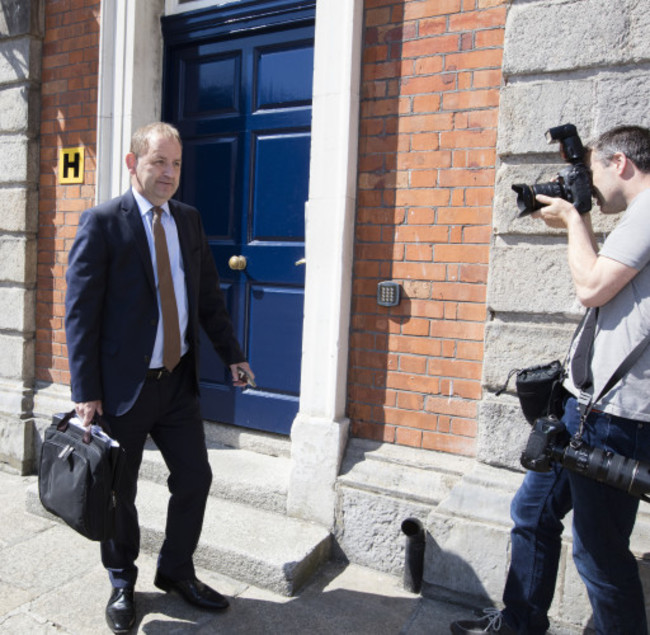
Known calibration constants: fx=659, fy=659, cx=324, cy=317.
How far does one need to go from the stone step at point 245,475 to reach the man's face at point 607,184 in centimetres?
224

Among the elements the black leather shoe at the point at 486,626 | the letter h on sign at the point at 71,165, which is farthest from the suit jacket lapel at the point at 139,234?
the letter h on sign at the point at 71,165

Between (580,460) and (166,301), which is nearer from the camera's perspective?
(580,460)

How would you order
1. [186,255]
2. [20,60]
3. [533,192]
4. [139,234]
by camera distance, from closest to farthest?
[533,192] < [139,234] < [186,255] < [20,60]

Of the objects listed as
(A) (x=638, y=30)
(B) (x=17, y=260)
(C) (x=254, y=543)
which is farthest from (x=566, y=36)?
(B) (x=17, y=260)

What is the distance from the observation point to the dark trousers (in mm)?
2666

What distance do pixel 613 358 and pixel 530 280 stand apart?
956 millimetres

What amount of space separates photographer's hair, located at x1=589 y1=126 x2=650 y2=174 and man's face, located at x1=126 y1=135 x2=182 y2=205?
159 cm

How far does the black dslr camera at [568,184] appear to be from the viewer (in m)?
2.18

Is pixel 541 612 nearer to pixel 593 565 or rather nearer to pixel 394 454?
pixel 593 565

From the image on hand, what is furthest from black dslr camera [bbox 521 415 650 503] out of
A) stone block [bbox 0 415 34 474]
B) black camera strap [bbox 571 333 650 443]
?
stone block [bbox 0 415 34 474]

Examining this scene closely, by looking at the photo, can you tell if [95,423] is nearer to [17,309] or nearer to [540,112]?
→ [540,112]

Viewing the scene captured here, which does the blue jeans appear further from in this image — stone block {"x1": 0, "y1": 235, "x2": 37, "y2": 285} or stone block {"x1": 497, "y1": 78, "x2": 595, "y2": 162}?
stone block {"x1": 0, "y1": 235, "x2": 37, "y2": 285}

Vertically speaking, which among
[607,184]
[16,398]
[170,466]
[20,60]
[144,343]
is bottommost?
[16,398]

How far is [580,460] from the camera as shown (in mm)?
2014
